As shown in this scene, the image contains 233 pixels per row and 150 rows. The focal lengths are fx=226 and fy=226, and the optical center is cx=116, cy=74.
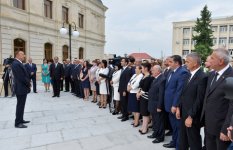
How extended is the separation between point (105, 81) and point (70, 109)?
1667mm

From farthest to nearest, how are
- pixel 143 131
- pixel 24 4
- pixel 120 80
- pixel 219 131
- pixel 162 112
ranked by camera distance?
pixel 24 4 < pixel 120 80 < pixel 143 131 < pixel 162 112 < pixel 219 131

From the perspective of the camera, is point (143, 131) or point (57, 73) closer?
point (143, 131)

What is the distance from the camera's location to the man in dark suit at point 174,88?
4373 millimetres

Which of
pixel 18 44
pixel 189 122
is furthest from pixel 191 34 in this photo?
pixel 189 122

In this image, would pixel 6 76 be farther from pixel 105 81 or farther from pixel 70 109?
pixel 105 81

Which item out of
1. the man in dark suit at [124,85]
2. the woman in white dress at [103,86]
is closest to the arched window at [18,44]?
the woman in white dress at [103,86]

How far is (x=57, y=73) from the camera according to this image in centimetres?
1114

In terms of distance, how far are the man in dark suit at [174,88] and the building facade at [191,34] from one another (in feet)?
224

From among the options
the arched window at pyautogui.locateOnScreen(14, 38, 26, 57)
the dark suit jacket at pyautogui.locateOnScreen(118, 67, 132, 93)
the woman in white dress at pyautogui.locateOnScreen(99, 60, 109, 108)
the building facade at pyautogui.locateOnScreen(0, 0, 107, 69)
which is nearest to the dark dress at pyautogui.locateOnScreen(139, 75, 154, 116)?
the dark suit jacket at pyautogui.locateOnScreen(118, 67, 132, 93)

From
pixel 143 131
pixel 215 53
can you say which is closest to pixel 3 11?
pixel 143 131

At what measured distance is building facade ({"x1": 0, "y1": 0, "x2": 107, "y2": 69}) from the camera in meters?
17.0

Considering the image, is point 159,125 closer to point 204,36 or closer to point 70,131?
point 70,131

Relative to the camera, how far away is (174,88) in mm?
4578

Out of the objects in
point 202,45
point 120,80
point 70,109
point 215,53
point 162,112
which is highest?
point 202,45
